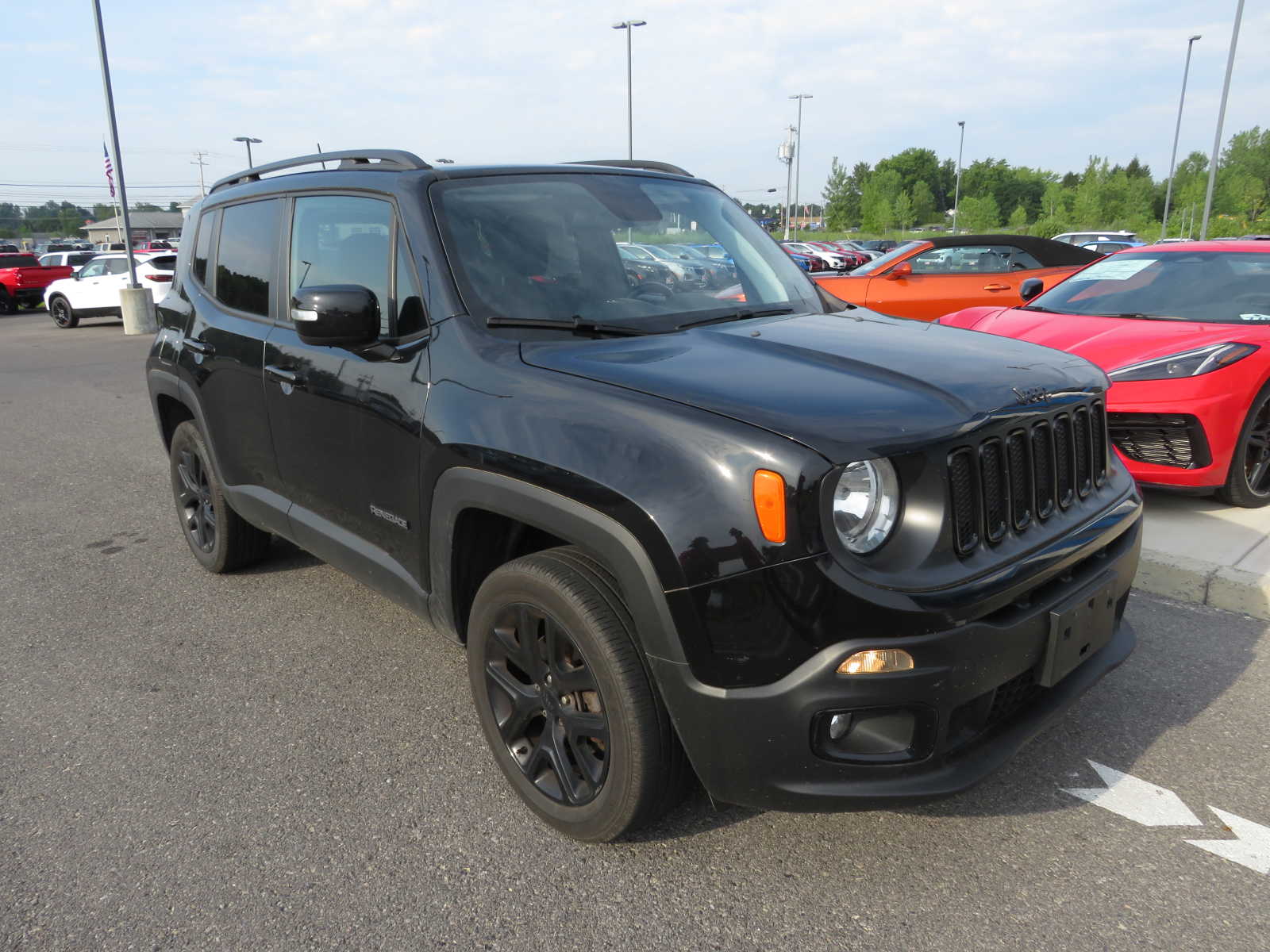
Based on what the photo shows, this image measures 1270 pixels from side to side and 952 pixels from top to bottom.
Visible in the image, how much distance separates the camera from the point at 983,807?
267 centimetres

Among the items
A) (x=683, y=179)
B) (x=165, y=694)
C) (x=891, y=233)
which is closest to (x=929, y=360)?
(x=683, y=179)

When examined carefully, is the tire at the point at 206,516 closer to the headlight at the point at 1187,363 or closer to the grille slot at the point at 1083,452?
the grille slot at the point at 1083,452

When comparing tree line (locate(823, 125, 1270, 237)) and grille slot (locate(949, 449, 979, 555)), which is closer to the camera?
grille slot (locate(949, 449, 979, 555))

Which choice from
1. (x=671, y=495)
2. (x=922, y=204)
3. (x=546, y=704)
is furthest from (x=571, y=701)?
(x=922, y=204)

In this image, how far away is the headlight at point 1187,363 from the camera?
480 cm

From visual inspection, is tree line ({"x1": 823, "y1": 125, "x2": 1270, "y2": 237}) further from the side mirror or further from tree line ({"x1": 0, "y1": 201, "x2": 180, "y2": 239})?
tree line ({"x1": 0, "y1": 201, "x2": 180, "y2": 239})

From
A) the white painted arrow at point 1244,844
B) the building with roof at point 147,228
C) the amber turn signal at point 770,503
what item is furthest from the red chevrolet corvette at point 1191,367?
the building with roof at point 147,228

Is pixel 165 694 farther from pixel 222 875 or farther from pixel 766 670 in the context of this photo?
pixel 766 670

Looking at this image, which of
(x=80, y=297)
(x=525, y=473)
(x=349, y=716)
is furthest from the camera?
(x=80, y=297)

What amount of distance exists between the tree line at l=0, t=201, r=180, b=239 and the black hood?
143558 millimetres

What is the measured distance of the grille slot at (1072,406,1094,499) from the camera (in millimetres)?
2676

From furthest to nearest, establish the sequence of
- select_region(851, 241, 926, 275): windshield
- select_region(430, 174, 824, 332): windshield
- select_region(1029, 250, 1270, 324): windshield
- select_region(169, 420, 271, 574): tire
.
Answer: select_region(851, 241, 926, 275): windshield, select_region(1029, 250, 1270, 324): windshield, select_region(169, 420, 271, 574): tire, select_region(430, 174, 824, 332): windshield

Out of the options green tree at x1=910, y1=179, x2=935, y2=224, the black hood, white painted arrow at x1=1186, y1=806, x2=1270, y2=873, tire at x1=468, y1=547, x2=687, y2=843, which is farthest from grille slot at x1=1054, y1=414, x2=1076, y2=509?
green tree at x1=910, y1=179, x2=935, y2=224

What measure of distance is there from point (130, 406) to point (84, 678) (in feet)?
24.3
